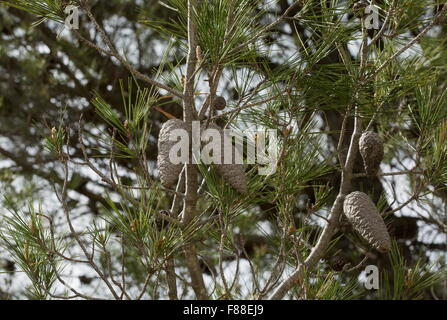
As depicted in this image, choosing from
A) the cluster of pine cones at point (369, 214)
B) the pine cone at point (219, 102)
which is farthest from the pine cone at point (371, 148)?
the pine cone at point (219, 102)

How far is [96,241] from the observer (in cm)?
95

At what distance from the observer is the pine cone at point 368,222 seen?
92 cm

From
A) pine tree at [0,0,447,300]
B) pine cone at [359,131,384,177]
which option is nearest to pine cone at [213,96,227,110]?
pine tree at [0,0,447,300]

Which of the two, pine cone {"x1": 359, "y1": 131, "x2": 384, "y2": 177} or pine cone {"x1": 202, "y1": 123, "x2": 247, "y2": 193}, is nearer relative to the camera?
pine cone {"x1": 202, "y1": 123, "x2": 247, "y2": 193}

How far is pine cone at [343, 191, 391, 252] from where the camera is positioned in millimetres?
916

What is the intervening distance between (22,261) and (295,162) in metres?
0.39

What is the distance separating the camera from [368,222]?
921mm

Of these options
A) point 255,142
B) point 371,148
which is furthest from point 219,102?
point 371,148

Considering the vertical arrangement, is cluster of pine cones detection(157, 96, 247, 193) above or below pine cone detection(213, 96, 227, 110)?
below

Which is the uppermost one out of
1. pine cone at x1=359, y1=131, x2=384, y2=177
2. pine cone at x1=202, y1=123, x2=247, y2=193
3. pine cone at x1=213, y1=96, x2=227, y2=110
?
pine cone at x1=213, y1=96, x2=227, y2=110

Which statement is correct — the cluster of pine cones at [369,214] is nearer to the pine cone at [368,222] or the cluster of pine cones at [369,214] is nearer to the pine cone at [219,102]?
the pine cone at [368,222]

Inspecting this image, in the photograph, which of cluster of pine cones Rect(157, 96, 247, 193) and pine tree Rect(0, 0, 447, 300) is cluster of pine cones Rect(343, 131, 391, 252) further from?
cluster of pine cones Rect(157, 96, 247, 193)
